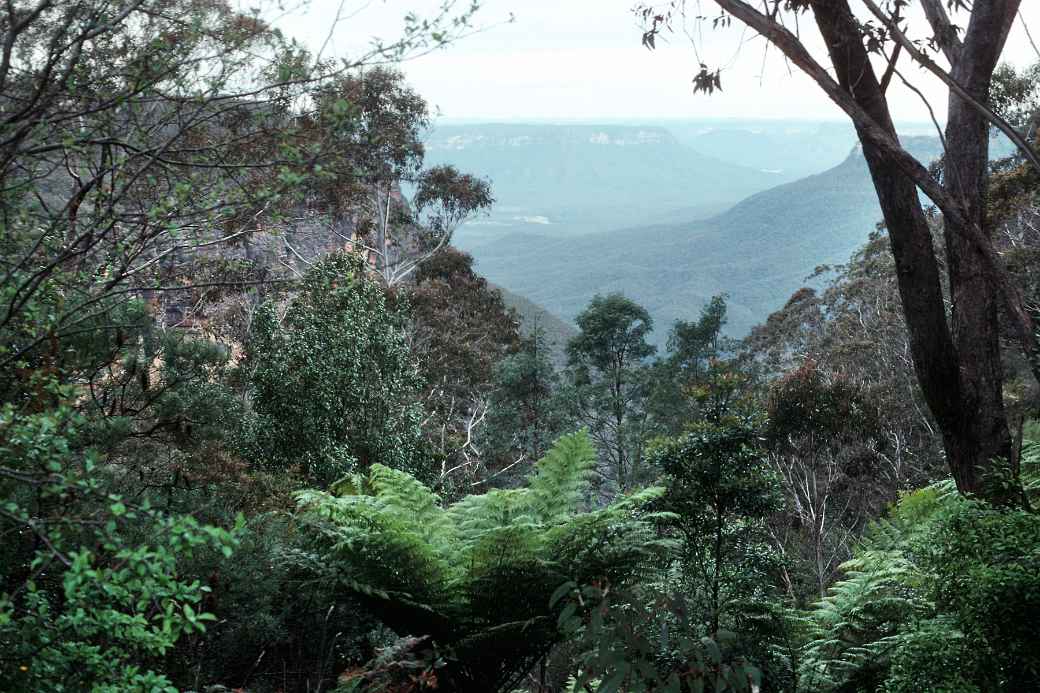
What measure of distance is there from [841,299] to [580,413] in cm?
939

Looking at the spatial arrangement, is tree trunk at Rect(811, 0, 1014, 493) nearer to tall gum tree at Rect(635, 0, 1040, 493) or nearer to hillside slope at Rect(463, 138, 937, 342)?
tall gum tree at Rect(635, 0, 1040, 493)

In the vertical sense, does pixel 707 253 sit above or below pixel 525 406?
above

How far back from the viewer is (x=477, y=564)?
3936 mm

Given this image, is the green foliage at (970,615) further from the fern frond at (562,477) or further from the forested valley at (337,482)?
the fern frond at (562,477)

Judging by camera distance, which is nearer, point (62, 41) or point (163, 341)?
point (62, 41)

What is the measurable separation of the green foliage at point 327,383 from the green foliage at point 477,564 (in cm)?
477

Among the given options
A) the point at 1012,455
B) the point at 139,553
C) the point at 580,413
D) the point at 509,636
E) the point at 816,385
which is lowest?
the point at 580,413

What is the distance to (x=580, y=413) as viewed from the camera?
21.2 metres

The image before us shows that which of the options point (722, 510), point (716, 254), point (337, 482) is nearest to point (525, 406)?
point (722, 510)

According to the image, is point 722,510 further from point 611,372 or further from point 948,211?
point 611,372

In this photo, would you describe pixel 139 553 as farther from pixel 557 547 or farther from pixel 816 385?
pixel 816 385

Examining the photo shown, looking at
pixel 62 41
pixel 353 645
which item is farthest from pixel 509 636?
pixel 62 41

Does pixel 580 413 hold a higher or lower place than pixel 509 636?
lower

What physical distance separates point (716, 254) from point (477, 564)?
119 m
